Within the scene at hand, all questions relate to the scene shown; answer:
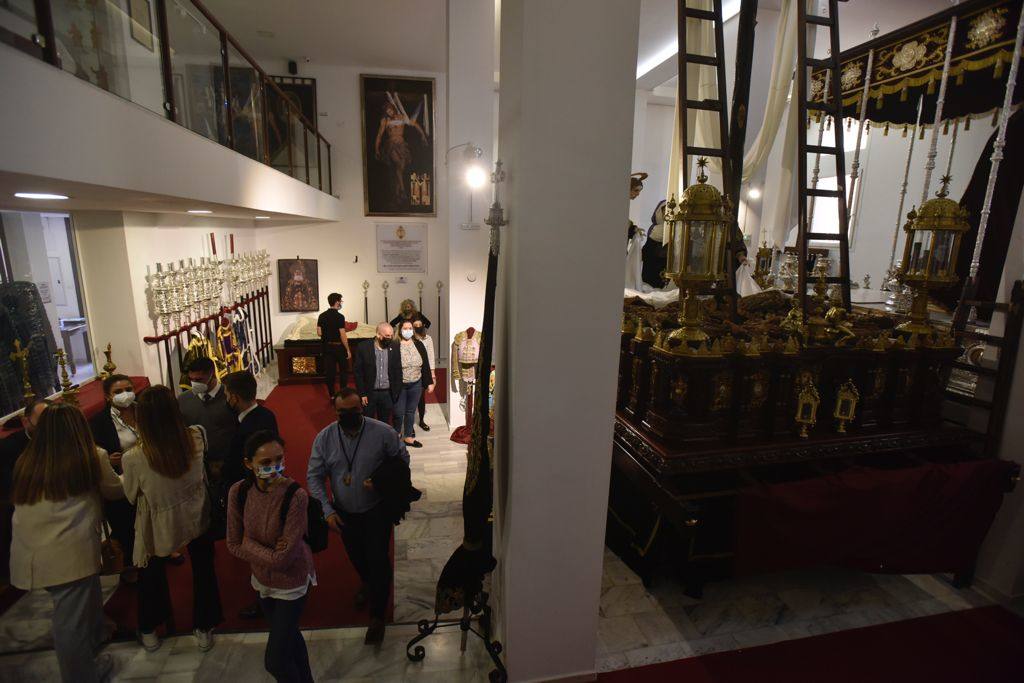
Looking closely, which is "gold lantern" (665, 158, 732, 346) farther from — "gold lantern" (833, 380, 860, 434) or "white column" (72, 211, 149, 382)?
"white column" (72, 211, 149, 382)

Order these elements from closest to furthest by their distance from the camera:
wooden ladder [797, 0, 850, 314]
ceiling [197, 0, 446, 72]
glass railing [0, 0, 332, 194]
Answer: glass railing [0, 0, 332, 194] → wooden ladder [797, 0, 850, 314] → ceiling [197, 0, 446, 72]

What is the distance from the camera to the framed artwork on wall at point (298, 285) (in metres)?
9.56

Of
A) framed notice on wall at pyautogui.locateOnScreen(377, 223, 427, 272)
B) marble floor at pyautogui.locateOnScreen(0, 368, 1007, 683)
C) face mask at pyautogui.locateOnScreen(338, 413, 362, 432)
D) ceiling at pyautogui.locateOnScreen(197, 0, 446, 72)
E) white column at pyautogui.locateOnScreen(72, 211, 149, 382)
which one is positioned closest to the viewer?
marble floor at pyautogui.locateOnScreen(0, 368, 1007, 683)

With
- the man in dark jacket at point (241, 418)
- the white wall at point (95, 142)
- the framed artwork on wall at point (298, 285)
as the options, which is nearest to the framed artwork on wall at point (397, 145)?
the framed artwork on wall at point (298, 285)

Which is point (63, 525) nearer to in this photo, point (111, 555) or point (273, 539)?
point (111, 555)

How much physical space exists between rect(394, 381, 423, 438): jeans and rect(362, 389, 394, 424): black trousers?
0.11 m

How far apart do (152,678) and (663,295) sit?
4.80 metres

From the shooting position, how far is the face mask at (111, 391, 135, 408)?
10.4 feet

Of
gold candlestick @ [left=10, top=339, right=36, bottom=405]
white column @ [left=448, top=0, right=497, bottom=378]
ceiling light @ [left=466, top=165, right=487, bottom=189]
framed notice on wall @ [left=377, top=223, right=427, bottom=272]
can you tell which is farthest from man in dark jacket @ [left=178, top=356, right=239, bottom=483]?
framed notice on wall @ [left=377, top=223, right=427, bottom=272]

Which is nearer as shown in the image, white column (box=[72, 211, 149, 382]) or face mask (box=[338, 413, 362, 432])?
face mask (box=[338, 413, 362, 432])

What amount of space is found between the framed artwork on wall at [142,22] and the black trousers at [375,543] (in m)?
2.97

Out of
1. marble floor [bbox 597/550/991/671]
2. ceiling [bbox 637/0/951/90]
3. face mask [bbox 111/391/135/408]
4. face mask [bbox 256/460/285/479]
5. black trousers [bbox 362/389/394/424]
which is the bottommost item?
marble floor [bbox 597/550/991/671]

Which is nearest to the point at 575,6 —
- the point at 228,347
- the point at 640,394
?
the point at 640,394

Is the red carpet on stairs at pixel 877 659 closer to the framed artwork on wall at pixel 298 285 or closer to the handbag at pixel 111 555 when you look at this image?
the handbag at pixel 111 555
